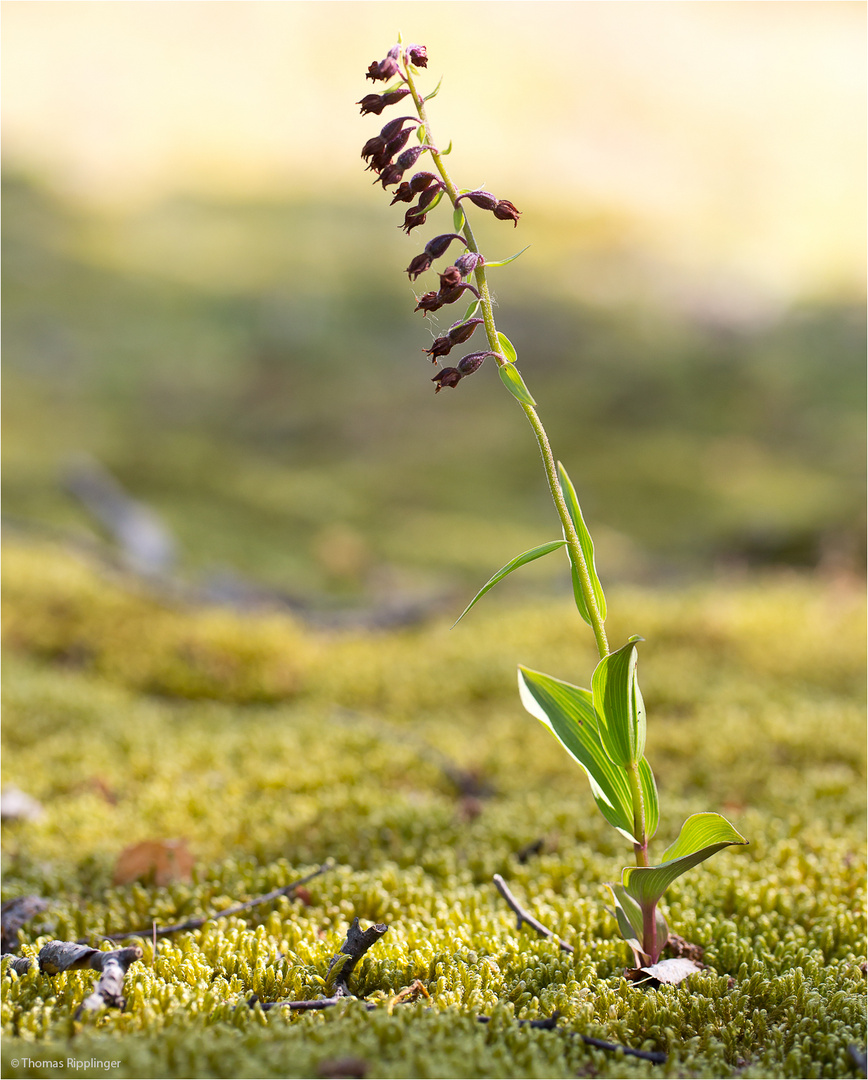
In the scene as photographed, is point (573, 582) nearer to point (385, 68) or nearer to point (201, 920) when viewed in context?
point (385, 68)

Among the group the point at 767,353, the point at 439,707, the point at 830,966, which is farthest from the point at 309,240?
the point at 830,966

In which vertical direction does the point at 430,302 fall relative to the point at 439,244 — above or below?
below

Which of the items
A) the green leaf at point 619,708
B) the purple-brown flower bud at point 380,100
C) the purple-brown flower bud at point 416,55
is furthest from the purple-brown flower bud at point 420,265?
the green leaf at point 619,708

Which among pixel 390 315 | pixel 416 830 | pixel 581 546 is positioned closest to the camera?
pixel 581 546

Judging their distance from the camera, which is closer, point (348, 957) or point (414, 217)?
point (414, 217)

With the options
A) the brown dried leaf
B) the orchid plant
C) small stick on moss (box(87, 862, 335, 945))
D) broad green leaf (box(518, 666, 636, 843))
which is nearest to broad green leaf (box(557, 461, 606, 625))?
the orchid plant

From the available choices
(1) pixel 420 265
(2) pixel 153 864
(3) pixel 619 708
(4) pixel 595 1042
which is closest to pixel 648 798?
(3) pixel 619 708

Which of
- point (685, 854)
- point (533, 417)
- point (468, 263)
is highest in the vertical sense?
point (468, 263)

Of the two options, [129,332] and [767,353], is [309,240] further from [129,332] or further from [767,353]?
[767,353]
